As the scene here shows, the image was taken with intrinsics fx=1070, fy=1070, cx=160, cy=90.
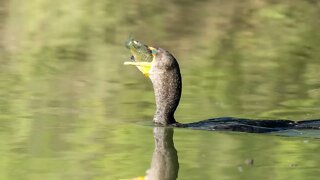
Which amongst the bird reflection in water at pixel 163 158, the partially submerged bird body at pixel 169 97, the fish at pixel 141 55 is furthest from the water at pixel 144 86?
the fish at pixel 141 55

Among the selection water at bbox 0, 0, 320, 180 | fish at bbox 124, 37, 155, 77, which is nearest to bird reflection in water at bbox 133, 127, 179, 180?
water at bbox 0, 0, 320, 180

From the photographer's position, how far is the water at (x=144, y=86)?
9.32 m

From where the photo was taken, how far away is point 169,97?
440 inches

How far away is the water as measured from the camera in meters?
9.32

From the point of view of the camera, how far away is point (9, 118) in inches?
441

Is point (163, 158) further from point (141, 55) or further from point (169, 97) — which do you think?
point (141, 55)

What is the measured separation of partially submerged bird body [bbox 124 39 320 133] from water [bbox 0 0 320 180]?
0.56 ft

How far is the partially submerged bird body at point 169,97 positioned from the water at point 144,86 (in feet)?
0.56

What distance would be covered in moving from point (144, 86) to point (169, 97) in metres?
2.65

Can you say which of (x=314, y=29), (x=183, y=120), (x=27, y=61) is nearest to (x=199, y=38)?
(x=314, y=29)

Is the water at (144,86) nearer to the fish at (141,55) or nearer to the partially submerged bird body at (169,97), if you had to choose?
the partially submerged bird body at (169,97)

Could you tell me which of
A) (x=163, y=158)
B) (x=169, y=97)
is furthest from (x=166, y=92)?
(x=163, y=158)

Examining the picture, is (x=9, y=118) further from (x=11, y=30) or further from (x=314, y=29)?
(x=314, y=29)

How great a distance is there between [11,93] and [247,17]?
10.4 meters
